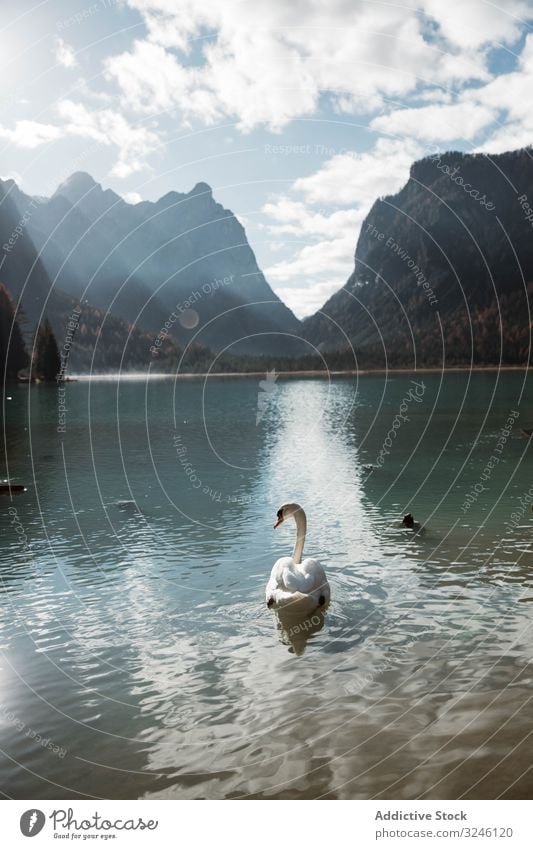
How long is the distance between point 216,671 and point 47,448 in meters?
40.4

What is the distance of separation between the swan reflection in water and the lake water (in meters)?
0.07

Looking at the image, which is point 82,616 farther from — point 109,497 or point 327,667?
point 109,497

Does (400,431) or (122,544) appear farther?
(400,431)

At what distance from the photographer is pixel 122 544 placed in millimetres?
23219

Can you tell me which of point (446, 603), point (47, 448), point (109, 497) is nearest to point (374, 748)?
point (446, 603)

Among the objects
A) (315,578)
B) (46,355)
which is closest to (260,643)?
(315,578)

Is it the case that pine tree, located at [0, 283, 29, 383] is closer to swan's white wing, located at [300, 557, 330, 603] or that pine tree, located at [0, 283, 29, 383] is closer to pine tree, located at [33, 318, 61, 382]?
pine tree, located at [33, 318, 61, 382]

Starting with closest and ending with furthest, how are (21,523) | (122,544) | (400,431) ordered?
(122,544)
(21,523)
(400,431)
